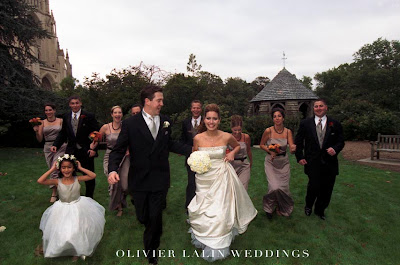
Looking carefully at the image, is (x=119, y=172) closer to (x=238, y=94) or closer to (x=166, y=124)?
(x=166, y=124)

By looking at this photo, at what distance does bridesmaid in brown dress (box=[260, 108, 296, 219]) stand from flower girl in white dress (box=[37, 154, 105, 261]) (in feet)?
11.7

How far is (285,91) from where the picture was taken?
2731 cm

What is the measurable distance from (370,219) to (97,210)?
592 cm

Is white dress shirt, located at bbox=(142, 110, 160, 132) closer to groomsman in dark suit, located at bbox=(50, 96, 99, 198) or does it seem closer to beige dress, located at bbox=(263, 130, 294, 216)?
groomsman in dark suit, located at bbox=(50, 96, 99, 198)

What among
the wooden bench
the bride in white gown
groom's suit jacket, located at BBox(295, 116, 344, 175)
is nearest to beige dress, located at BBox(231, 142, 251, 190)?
the bride in white gown

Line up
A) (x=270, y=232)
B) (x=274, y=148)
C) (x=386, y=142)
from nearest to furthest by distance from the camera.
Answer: (x=270, y=232) < (x=274, y=148) < (x=386, y=142)

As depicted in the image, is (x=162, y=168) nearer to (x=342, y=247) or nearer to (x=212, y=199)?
(x=212, y=199)

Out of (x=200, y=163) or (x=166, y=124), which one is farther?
(x=200, y=163)

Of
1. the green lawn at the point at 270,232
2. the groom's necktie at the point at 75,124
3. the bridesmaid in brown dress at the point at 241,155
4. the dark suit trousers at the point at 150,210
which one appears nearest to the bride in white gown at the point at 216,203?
the green lawn at the point at 270,232

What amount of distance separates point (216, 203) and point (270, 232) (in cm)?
181

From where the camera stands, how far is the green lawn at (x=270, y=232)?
14.6 feet

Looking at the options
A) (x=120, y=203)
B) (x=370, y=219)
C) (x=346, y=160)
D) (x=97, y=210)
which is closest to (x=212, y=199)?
(x=97, y=210)

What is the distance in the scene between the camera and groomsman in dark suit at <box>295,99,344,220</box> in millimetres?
5859

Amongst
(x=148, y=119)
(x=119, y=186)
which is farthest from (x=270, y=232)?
(x=119, y=186)
